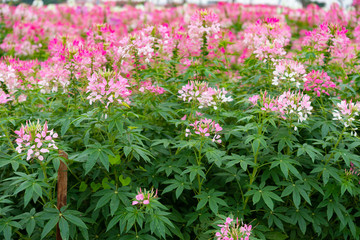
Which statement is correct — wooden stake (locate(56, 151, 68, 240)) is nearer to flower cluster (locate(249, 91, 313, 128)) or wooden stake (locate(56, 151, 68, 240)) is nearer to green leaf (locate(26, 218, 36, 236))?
green leaf (locate(26, 218, 36, 236))

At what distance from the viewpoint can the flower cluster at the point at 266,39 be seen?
3.32m

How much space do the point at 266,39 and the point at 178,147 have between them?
4.96 feet

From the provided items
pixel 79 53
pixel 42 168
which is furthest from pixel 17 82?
pixel 42 168

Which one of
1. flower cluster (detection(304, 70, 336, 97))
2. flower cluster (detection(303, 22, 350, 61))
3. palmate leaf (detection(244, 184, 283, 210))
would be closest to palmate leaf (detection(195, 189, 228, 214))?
palmate leaf (detection(244, 184, 283, 210))

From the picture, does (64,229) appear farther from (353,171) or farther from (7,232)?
(353,171)

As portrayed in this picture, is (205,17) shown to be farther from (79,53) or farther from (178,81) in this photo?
(79,53)

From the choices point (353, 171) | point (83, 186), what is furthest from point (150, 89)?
point (353, 171)

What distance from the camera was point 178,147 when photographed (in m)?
2.82

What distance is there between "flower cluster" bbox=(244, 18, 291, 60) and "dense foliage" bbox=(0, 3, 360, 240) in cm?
2

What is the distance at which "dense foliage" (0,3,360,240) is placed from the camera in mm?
2354

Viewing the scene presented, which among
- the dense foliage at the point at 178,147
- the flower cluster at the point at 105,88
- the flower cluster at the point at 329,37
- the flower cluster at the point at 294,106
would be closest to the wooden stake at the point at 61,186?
the dense foliage at the point at 178,147

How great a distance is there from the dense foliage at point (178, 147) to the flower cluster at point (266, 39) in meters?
0.02

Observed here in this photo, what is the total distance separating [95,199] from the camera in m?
2.65

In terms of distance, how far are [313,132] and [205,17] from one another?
152cm
